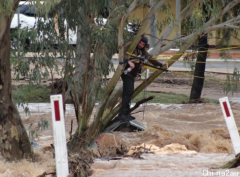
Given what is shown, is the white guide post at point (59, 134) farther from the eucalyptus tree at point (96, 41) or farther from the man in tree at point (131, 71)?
the man in tree at point (131, 71)

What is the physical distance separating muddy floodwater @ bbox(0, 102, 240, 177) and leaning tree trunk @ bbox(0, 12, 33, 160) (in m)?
0.29

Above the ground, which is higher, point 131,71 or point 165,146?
point 131,71

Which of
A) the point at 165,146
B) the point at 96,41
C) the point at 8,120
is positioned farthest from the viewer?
the point at 96,41

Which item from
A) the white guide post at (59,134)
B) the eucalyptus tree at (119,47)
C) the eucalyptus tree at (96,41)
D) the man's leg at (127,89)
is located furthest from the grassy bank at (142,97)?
the white guide post at (59,134)

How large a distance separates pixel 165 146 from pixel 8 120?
286cm

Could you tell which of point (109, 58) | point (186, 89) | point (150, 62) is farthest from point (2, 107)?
point (186, 89)

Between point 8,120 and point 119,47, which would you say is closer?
point 8,120

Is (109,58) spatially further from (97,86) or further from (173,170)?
(173,170)

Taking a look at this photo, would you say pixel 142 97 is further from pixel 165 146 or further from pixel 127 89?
pixel 165 146

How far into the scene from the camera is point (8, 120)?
8945 mm

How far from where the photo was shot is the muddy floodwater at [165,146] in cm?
692

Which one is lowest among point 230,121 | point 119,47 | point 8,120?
point 8,120

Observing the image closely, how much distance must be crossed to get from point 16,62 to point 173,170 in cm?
425

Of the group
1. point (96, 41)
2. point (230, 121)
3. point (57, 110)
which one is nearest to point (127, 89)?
point (96, 41)
